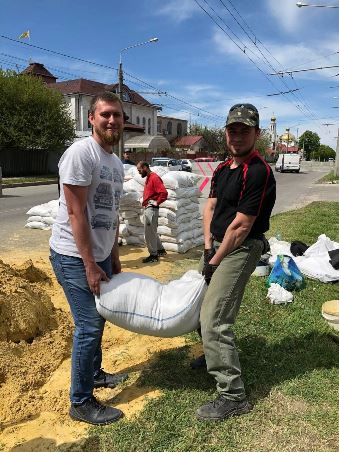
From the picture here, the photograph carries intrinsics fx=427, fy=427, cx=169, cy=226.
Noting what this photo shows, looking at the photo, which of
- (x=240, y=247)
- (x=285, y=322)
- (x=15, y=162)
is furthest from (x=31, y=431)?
(x=15, y=162)

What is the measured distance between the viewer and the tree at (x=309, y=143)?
124 meters

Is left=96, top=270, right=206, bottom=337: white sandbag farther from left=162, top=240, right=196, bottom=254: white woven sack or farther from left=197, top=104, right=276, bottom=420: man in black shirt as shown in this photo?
left=162, top=240, right=196, bottom=254: white woven sack

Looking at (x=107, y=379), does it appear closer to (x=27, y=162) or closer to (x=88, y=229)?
(x=88, y=229)

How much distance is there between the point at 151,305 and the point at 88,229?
0.68 meters

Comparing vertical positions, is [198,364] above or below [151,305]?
below

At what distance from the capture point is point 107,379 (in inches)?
126

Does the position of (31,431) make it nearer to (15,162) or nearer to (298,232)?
(298,232)

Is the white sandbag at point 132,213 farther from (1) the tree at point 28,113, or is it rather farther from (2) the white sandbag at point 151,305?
(1) the tree at point 28,113

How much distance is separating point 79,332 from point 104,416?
0.58 meters

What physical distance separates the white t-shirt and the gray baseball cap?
792 mm

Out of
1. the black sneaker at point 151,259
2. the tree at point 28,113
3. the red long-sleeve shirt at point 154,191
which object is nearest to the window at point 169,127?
the tree at point 28,113

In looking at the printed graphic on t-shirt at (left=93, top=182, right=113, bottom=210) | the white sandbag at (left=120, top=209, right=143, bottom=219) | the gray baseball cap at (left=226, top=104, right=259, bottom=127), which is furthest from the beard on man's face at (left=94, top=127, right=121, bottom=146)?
the white sandbag at (left=120, top=209, right=143, bottom=219)

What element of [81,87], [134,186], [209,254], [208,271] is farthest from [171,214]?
[81,87]

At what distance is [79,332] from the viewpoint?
2.66 meters
